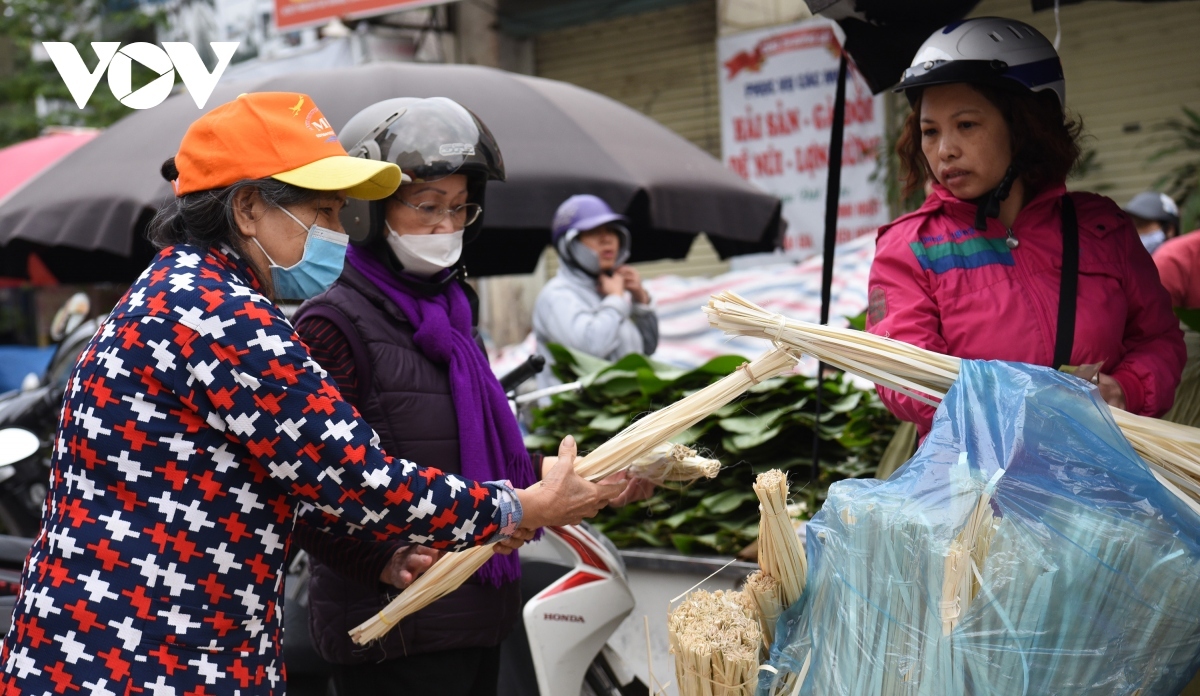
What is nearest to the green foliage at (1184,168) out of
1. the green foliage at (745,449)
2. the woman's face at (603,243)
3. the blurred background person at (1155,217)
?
the blurred background person at (1155,217)

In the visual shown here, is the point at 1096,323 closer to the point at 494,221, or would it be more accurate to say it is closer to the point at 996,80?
the point at 996,80

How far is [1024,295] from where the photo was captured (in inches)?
83.8

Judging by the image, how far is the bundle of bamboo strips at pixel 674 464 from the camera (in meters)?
2.19

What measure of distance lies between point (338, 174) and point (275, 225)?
0.14m

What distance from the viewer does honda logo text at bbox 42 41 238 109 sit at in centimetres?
216

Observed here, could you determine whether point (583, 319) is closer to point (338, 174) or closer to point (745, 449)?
point (745, 449)

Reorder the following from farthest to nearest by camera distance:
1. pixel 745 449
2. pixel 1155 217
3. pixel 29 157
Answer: pixel 29 157
pixel 1155 217
pixel 745 449

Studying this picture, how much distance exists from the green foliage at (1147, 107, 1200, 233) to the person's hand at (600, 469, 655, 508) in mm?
5241

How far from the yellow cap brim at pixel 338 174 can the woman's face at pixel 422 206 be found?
39 cm

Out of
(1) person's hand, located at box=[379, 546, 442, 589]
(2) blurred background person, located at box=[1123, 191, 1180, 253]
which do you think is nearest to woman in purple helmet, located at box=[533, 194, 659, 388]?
(1) person's hand, located at box=[379, 546, 442, 589]

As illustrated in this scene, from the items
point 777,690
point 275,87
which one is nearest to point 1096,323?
point 777,690

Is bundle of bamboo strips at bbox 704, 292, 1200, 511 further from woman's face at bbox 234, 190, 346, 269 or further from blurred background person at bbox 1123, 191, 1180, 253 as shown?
blurred background person at bbox 1123, 191, 1180, 253

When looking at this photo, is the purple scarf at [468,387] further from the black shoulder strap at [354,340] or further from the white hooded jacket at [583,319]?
the white hooded jacket at [583,319]

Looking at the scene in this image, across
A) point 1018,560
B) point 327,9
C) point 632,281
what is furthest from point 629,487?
point 327,9
